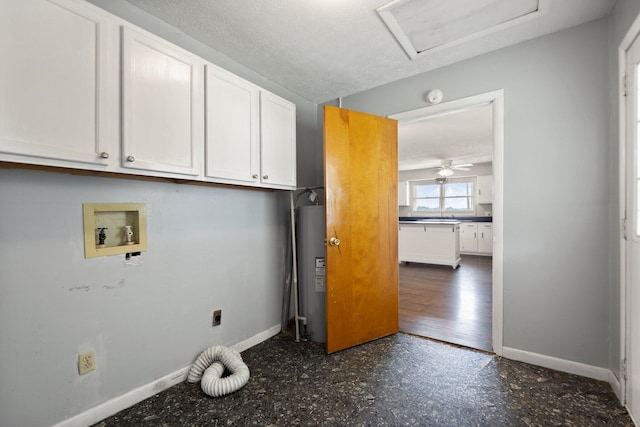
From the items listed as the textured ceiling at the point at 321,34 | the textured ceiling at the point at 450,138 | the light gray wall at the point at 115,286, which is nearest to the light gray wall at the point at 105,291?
the light gray wall at the point at 115,286

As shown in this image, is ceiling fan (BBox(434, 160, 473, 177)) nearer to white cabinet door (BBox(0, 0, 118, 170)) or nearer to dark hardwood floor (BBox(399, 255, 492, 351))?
dark hardwood floor (BBox(399, 255, 492, 351))

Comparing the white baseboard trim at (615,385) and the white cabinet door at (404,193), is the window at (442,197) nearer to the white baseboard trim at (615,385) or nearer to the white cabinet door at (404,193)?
the white cabinet door at (404,193)

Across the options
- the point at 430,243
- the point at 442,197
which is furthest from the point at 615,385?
the point at 442,197

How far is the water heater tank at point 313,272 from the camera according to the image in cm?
253

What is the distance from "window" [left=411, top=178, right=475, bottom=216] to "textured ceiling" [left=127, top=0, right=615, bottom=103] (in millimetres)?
6374

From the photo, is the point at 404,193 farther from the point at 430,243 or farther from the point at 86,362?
the point at 86,362

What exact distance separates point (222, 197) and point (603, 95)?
2.79m

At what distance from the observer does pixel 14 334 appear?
50.9 inches

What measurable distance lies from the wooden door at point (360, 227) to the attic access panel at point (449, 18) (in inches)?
27.7

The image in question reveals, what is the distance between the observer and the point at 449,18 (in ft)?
6.10

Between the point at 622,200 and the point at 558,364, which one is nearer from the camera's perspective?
the point at 622,200

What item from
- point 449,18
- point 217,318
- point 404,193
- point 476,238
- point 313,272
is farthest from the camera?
point 404,193

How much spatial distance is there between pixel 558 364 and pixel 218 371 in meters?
2.43

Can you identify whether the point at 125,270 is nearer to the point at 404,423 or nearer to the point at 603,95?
the point at 404,423
